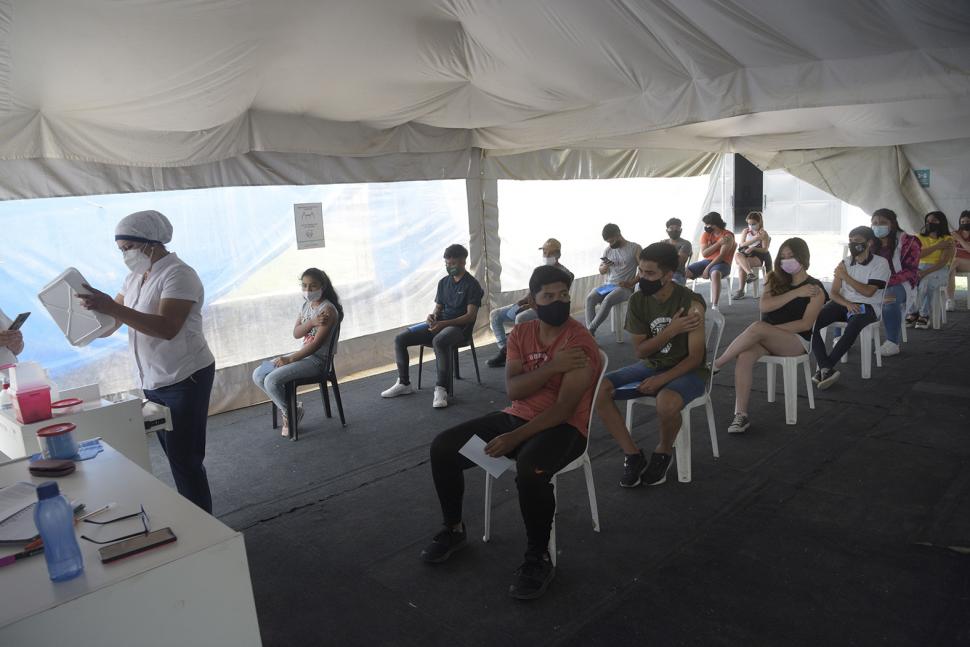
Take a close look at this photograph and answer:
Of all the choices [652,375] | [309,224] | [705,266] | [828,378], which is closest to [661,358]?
[652,375]

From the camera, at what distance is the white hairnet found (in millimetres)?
2748

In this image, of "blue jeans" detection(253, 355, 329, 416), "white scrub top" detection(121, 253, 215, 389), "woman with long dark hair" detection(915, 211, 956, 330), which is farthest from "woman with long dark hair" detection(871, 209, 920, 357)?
"white scrub top" detection(121, 253, 215, 389)

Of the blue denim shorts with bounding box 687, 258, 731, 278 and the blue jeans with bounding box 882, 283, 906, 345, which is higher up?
the blue denim shorts with bounding box 687, 258, 731, 278

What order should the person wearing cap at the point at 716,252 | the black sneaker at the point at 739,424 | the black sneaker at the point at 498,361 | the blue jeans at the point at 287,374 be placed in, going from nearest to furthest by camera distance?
the black sneaker at the point at 739,424, the blue jeans at the point at 287,374, the black sneaker at the point at 498,361, the person wearing cap at the point at 716,252

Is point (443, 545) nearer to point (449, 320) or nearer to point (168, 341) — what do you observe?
point (168, 341)

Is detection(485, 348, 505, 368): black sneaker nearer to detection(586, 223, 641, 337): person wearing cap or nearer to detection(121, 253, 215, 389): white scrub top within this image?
detection(586, 223, 641, 337): person wearing cap

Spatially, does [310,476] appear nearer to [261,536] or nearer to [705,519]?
[261,536]

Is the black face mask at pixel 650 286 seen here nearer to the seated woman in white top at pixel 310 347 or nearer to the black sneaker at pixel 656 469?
the black sneaker at pixel 656 469

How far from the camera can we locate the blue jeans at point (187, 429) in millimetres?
2852

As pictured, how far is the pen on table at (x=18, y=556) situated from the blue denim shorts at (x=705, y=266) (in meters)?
7.87

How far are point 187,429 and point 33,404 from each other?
26.6 inches

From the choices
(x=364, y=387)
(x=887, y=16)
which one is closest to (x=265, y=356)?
(x=364, y=387)

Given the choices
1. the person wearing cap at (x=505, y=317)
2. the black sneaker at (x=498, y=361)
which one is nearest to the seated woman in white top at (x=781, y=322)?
the person wearing cap at (x=505, y=317)

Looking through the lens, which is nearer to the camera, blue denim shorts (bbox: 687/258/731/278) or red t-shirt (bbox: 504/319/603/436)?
red t-shirt (bbox: 504/319/603/436)
